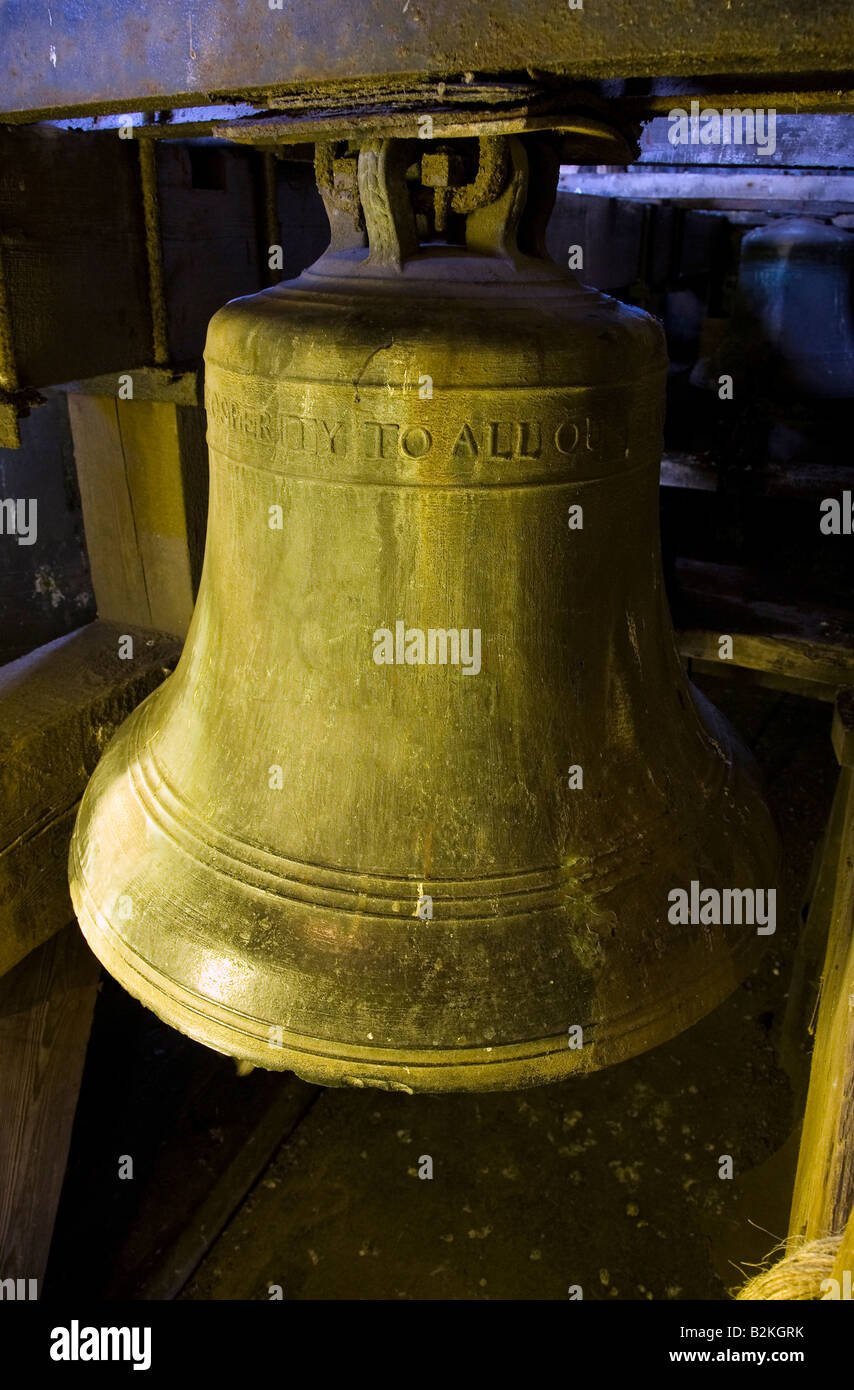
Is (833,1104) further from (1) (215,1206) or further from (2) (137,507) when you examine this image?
(1) (215,1206)

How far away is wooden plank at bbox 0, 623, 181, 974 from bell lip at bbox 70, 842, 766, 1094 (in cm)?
97

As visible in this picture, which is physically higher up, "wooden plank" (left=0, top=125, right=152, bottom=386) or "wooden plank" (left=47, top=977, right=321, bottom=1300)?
"wooden plank" (left=0, top=125, right=152, bottom=386)

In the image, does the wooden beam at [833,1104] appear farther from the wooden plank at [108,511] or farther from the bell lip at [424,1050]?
the wooden plank at [108,511]

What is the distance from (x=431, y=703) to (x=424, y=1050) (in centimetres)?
34

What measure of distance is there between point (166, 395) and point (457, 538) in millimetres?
1100

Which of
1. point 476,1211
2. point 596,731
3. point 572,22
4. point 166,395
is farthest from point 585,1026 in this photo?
point 476,1211

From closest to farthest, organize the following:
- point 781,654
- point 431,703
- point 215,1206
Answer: point 431,703 < point 781,654 < point 215,1206

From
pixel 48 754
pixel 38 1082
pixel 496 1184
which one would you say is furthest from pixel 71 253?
pixel 496 1184

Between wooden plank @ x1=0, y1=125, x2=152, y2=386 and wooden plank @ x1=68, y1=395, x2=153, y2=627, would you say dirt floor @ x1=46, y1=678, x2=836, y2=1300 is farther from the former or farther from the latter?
wooden plank @ x1=0, y1=125, x2=152, y2=386

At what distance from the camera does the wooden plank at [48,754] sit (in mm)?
1893

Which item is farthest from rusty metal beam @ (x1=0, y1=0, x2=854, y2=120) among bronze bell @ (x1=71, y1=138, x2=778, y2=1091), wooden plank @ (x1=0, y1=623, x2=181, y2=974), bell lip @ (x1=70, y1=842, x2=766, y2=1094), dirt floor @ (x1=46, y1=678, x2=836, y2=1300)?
dirt floor @ (x1=46, y1=678, x2=836, y2=1300)

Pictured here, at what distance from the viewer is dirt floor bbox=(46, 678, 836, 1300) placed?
103 inches

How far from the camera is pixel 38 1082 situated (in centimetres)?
228

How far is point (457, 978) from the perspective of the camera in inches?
36.8
